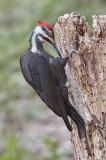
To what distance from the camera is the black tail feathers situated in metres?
3.89

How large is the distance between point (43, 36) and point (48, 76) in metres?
0.54

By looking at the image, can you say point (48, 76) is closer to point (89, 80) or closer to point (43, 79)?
point (43, 79)

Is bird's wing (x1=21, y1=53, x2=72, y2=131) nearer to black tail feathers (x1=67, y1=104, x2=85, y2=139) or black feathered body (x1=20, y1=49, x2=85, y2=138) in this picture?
black feathered body (x1=20, y1=49, x2=85, y2=138)

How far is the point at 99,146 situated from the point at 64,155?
2.45 meters

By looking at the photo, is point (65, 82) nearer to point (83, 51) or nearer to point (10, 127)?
point (83, 51)

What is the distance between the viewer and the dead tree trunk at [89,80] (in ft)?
12.2

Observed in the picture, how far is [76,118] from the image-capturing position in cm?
396

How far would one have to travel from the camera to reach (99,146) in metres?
3.75

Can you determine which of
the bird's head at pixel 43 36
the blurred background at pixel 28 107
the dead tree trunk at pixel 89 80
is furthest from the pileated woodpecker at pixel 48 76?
the blurred background at pixel 28 107

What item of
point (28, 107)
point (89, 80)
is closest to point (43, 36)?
point (89, 80)

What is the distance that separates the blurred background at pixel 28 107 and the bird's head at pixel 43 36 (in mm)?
1446

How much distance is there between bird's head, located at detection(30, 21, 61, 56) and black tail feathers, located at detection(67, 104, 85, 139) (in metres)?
0.76

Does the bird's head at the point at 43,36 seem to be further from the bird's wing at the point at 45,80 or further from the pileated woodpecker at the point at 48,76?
the bird's wing at the point at 45,80

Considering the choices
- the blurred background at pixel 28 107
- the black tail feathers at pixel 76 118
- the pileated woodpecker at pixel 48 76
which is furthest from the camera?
the blurred background at pixel 28 107
